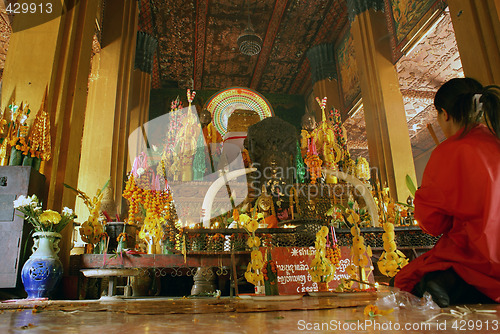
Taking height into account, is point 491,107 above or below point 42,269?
above

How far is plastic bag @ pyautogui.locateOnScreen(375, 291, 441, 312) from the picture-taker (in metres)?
1.31

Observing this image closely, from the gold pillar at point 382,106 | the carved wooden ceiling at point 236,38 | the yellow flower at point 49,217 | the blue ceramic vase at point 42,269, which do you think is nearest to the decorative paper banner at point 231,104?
the carved wooden ceiling at point 236,38

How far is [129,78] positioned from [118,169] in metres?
1.93

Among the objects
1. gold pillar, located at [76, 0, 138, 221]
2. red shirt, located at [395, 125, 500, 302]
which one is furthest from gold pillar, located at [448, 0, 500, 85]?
gold pillar, located at [76, 0, 138, 221]

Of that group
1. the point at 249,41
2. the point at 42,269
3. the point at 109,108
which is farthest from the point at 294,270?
the point at 249,41

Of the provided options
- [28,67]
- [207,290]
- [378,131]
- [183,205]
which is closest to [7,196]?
[28,67]

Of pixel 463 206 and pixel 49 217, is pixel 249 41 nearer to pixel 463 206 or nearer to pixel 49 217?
pixel 49 217

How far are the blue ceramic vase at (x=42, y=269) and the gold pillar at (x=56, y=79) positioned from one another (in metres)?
0.59

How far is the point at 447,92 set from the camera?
5.62 feet

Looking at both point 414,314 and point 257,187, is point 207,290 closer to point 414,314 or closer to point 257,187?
point 414,314

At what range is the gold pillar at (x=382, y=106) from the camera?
671 cm

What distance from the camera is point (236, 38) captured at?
11406mm

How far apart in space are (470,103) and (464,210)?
505 mm

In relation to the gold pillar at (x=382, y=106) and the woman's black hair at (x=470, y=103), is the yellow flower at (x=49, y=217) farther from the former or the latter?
the gold pillar at (x=382, y=106)
